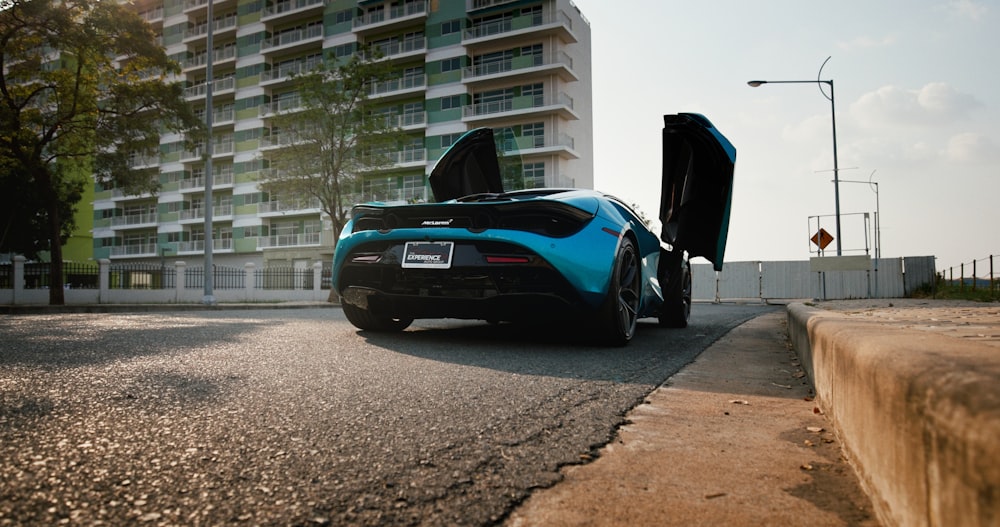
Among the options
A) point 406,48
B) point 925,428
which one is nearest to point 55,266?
point 925,428

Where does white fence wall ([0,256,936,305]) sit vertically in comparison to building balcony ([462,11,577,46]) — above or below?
below

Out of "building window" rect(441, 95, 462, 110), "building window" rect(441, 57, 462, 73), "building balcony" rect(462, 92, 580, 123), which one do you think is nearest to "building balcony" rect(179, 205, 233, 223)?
"building window" rect(441, 95, 462, 110)

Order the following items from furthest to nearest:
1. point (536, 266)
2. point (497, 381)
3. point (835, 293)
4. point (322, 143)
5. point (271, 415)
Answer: point (835, 293) < point (322, 143) < point (536, 266) < point (497, 381) < point (271, 415)

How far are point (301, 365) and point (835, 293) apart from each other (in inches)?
1144

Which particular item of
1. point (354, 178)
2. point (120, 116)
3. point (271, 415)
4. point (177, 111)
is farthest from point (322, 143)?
point (271, 415)

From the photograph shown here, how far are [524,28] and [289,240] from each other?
75.9 feet

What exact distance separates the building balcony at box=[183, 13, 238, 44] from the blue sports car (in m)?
53.4

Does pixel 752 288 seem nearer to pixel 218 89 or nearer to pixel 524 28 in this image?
pixel 524 28

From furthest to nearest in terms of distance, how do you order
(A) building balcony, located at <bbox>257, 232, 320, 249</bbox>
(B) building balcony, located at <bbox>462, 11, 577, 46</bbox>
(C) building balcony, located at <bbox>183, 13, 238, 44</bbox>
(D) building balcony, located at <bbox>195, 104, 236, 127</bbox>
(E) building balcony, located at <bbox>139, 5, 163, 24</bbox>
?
(E) building balcony, located at <bbox>139, 5, 163, 24</bbox>
(C) building balcony, located at <bbox>183, 13, 238, 44</bbox>
(D) building balcony, located at <bbox>195, 104, 236, 127</bbox>
(A) building balcony, located at <bbox>257, 232, 320, 249</bbox>
(B) building balcony, located at <bbox>462, 11, 577, 46</bbox>

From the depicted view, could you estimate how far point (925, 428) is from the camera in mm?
992

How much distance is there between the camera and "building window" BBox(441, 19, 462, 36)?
141 ft

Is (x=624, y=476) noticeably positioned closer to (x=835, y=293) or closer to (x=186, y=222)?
(x=835, y=293)

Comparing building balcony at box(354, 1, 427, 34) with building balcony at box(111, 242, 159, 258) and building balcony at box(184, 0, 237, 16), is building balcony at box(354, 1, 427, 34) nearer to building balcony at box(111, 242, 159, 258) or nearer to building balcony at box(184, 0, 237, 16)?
building balcony at box(184, 0, 237, 16)

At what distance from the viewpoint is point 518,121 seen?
41.6m
